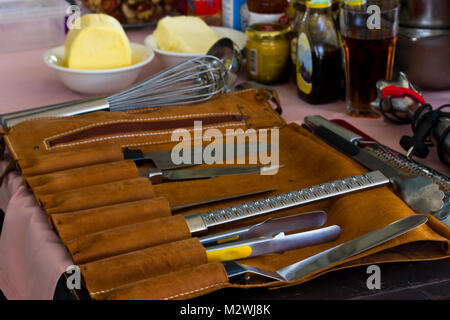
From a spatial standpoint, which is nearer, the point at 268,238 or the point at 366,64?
the point at 268,238

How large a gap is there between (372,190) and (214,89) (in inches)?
12.0

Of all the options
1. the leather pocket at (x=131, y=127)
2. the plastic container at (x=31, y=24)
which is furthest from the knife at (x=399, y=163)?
the plastic container at (x=31, y=24)

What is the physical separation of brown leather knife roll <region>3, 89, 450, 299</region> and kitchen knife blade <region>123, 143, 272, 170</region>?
2cm

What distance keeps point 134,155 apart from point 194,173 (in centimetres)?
7

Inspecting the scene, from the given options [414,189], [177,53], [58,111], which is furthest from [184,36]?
[414,189]

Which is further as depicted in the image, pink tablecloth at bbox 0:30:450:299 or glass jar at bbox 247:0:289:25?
glass jar at bbox 247:0:289:25

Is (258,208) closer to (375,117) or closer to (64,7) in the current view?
(375,117)

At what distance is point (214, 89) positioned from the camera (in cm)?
76

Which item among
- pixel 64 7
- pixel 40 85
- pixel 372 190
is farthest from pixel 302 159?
pixel 64 7

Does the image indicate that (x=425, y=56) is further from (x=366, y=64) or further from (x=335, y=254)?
(x=335, y=254)

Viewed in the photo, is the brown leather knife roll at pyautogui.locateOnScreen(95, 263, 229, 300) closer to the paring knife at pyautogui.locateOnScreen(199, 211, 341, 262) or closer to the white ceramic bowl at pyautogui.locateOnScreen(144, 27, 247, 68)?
the paring knife at pyautogui.locateOnScreen(199, 211, 341, 262)

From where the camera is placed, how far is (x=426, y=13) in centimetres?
77

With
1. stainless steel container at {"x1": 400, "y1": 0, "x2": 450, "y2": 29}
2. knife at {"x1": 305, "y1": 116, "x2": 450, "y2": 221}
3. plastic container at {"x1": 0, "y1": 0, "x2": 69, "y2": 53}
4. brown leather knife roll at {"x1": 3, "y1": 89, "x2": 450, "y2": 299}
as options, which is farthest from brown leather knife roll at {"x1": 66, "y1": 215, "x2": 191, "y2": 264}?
plastic container at {"x1": 0, "y1": 0, "x2": 69, "y2": 53}

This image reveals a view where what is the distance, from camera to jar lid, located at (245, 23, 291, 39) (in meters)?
0.85
